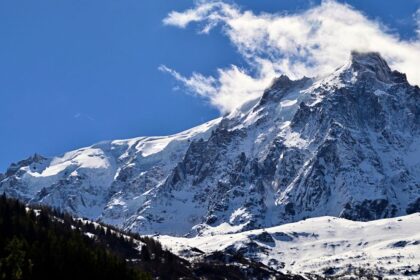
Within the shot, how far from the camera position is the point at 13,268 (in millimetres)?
166000

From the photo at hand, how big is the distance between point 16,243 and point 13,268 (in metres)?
5.60

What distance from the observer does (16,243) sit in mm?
169750
